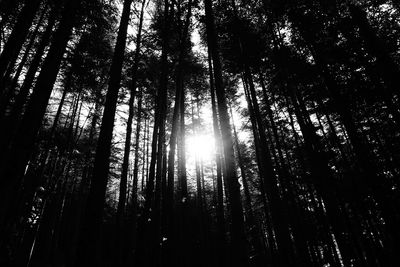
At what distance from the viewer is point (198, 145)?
1539 centimetres

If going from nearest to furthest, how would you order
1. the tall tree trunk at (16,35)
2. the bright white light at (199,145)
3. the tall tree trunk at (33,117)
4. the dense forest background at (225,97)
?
the tall tree trunk at (33,117) → the tall tree trunk at (16,35) → the dense forest background at (225,97) → the bright white light at (199,145)

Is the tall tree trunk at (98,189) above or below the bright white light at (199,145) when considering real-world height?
below

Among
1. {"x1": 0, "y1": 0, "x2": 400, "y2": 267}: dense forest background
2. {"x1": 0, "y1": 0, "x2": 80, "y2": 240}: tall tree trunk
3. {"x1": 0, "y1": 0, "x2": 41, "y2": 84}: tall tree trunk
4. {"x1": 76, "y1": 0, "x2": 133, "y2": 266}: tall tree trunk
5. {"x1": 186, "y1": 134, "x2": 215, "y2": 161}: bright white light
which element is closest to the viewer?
{"x1": 0, "y1": 0, "x2": 80, "y2": 240}: tall tree trunk

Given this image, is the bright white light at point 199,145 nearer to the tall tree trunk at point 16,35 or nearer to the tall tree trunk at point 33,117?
the tall tree trunk at point 33,117

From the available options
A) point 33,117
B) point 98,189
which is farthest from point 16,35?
point 98,189

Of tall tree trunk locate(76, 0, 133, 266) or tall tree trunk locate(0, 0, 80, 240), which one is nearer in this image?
tall tree trunk locate(0, 0, 80, 240)

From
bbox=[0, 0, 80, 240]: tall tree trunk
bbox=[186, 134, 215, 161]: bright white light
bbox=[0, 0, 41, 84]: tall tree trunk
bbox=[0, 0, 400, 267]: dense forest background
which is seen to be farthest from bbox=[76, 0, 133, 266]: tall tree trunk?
bbox=[186, 134, 215, 161]: bright white light

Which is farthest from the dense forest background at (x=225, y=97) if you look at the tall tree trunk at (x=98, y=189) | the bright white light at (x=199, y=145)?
the bright white light at (x=199, y=145)

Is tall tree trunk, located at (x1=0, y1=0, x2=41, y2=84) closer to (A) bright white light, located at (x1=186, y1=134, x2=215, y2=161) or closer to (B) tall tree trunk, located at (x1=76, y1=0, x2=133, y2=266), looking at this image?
(B) tall tree trunk, located at (x1=76, y1=0, x2=133, y2=266)

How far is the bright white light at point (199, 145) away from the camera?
1508 centimetres

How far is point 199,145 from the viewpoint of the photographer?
610 inches

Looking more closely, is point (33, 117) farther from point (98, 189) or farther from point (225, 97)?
point (225, 97)

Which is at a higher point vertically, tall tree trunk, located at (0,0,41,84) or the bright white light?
the bright white light

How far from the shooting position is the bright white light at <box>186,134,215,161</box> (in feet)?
49.5
